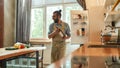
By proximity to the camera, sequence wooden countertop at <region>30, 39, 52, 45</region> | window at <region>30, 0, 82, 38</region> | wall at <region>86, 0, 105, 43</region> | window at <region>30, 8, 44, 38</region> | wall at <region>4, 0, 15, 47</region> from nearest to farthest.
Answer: wall at <region>86, 0, 105, 43</region> → wall at <region>4, 0, 15, 47</region> → wooden countertop at <region>30, 39, 52, 45</region> → window at <region>30, 0, 82, 38</region> → window at <region>30, 8, 44, 38</region>

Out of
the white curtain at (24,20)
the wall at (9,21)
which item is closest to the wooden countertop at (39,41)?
the white curtain at (24,20)

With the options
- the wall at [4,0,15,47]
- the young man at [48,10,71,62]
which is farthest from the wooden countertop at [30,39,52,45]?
the young man at [48,10,71,62]

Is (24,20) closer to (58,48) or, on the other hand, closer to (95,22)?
(58,48)

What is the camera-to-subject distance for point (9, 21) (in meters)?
Result: 5.00

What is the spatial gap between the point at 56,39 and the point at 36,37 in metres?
2.14

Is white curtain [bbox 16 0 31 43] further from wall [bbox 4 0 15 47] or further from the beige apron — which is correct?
the beige apron

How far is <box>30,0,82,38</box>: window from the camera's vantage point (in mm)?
5066

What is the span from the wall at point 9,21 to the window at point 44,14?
1.96ft

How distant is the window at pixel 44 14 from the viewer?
5066mm

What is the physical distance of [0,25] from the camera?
4531 mm

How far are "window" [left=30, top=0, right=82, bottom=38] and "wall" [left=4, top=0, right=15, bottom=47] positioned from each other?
60cm

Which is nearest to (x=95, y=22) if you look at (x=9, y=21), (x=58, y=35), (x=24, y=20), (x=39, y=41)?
(x=58, y=35)

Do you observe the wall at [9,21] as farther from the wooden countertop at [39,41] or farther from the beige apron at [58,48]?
the beige apron at [58,48]

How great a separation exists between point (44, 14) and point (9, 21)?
1.04m
